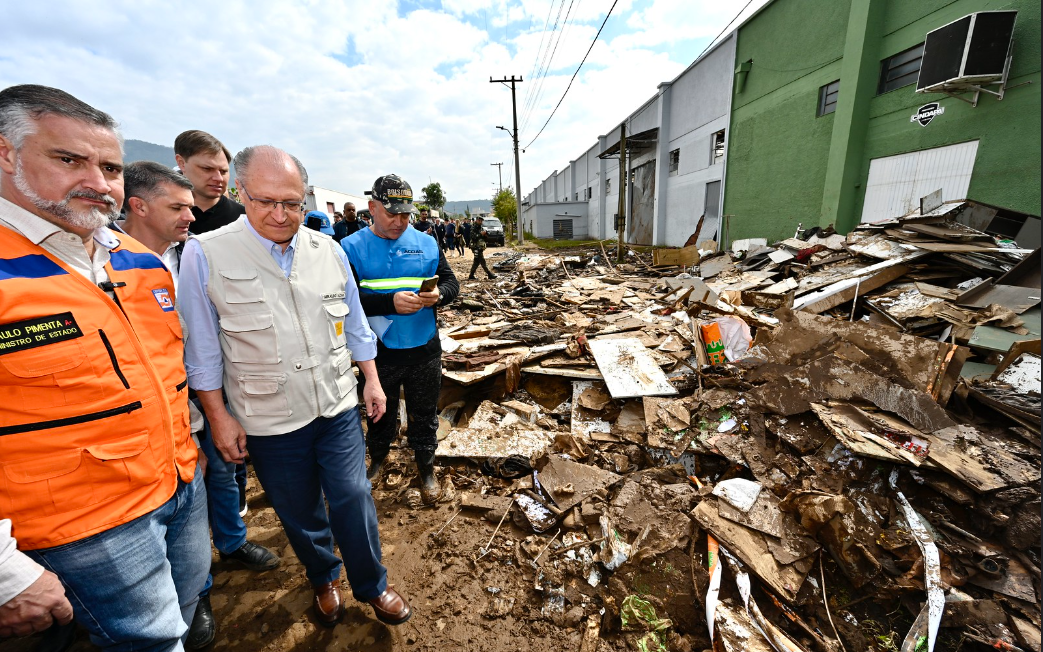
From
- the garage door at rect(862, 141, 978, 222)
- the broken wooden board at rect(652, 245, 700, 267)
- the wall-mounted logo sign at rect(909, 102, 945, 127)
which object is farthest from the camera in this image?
the broken wooden board at rect(652, 245, 700, 267)

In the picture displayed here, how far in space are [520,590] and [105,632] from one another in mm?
1938

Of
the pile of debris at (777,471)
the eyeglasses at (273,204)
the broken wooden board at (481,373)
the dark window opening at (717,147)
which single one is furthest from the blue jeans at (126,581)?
the dark window opening at (717,147)

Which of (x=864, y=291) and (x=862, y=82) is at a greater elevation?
(x=862, y=82)

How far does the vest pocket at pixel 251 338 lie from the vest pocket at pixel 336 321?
25 cm

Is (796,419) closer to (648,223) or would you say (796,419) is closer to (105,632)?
(105,632)

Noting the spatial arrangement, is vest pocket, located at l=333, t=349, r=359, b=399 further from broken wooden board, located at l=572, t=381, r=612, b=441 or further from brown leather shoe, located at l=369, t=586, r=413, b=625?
broken wooden board, located at l=572, t=381, r=612, b=441

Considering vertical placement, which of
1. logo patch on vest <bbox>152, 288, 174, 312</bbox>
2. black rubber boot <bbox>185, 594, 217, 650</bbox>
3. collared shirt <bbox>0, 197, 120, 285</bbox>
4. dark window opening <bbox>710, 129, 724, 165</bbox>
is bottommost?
black rubber boot <bbox>185, 594, 217, 650</bbox>

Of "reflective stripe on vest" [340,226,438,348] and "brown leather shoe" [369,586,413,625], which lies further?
"reflective stripe on vest" [340,226,438,348]

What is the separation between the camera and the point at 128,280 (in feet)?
4.84

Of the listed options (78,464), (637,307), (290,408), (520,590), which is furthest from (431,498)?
(637,307)

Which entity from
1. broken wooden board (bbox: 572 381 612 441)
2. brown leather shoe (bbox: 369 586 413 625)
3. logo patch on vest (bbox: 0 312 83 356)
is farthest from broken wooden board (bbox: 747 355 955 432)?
logo patch on vest (bbox: 0 312 83 356)

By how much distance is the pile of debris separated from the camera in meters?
2.22

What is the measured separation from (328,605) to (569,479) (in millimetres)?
1798

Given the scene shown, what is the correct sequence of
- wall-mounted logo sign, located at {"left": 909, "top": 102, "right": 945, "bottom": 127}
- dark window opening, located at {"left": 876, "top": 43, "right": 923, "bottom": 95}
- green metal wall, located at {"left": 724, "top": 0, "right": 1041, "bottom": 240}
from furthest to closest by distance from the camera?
dark window opening, located at {"left": 876, "top": 43, "right": 923, "bottom": 95}
wall-mounted logo sign, located at {"left": 909, "top": 102, "right": 945, "bottom": 127}
green metal wall, located at {"left": 724, "top": 0, "right": 1041, "bottom": 240}
